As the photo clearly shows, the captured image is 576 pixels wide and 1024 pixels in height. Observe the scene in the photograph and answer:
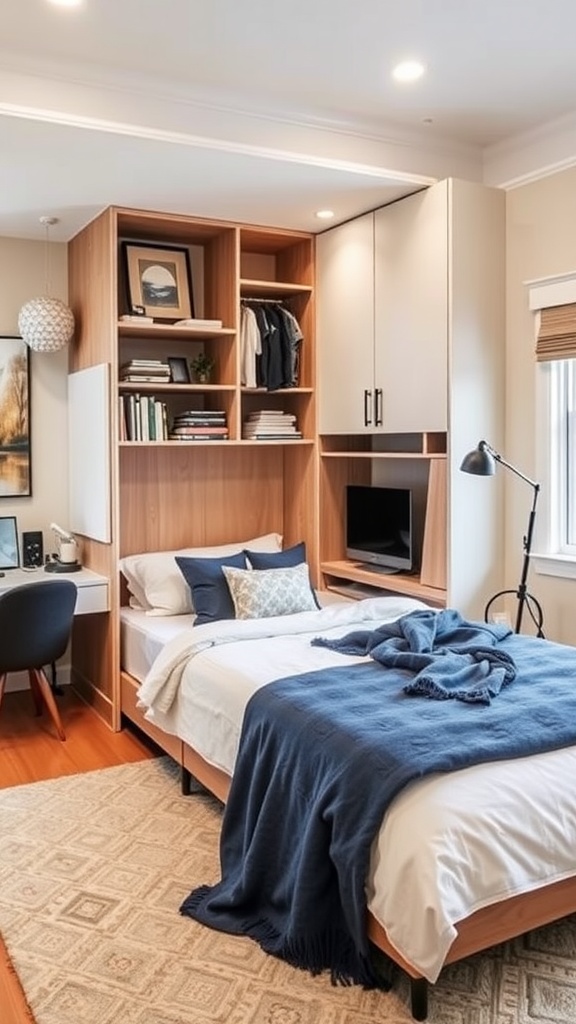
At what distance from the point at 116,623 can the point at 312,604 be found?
0.98 m

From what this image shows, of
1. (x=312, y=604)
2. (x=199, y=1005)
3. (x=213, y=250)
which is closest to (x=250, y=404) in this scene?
(x=213, y=250)

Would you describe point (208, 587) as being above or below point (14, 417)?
below

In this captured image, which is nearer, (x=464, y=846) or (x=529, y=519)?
(x=464, y=846)

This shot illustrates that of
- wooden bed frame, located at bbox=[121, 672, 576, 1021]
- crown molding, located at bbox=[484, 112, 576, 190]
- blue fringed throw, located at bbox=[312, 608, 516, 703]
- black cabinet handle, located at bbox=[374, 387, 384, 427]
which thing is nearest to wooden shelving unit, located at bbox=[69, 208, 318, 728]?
black cabinet handle, located at bbox=[374, 387, 384, 427]

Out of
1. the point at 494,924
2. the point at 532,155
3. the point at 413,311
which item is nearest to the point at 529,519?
the point at 413,311

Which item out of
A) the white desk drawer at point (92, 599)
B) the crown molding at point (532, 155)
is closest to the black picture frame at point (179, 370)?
the white desk drawer at point (92, 599)

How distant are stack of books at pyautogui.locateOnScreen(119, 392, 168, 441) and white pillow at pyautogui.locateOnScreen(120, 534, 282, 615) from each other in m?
0.62

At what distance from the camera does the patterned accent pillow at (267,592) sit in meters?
3.83

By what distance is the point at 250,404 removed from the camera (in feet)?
16.0

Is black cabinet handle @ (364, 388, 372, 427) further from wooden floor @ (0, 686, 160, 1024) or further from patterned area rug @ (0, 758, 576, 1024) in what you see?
patterned area rug @ (0, 758, 576, 1024)

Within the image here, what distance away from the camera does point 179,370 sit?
4523 millimetres

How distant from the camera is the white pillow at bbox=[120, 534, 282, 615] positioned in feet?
13.6

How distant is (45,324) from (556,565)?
110 inches

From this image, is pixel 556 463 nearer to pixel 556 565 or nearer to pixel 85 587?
pixel 556 565
